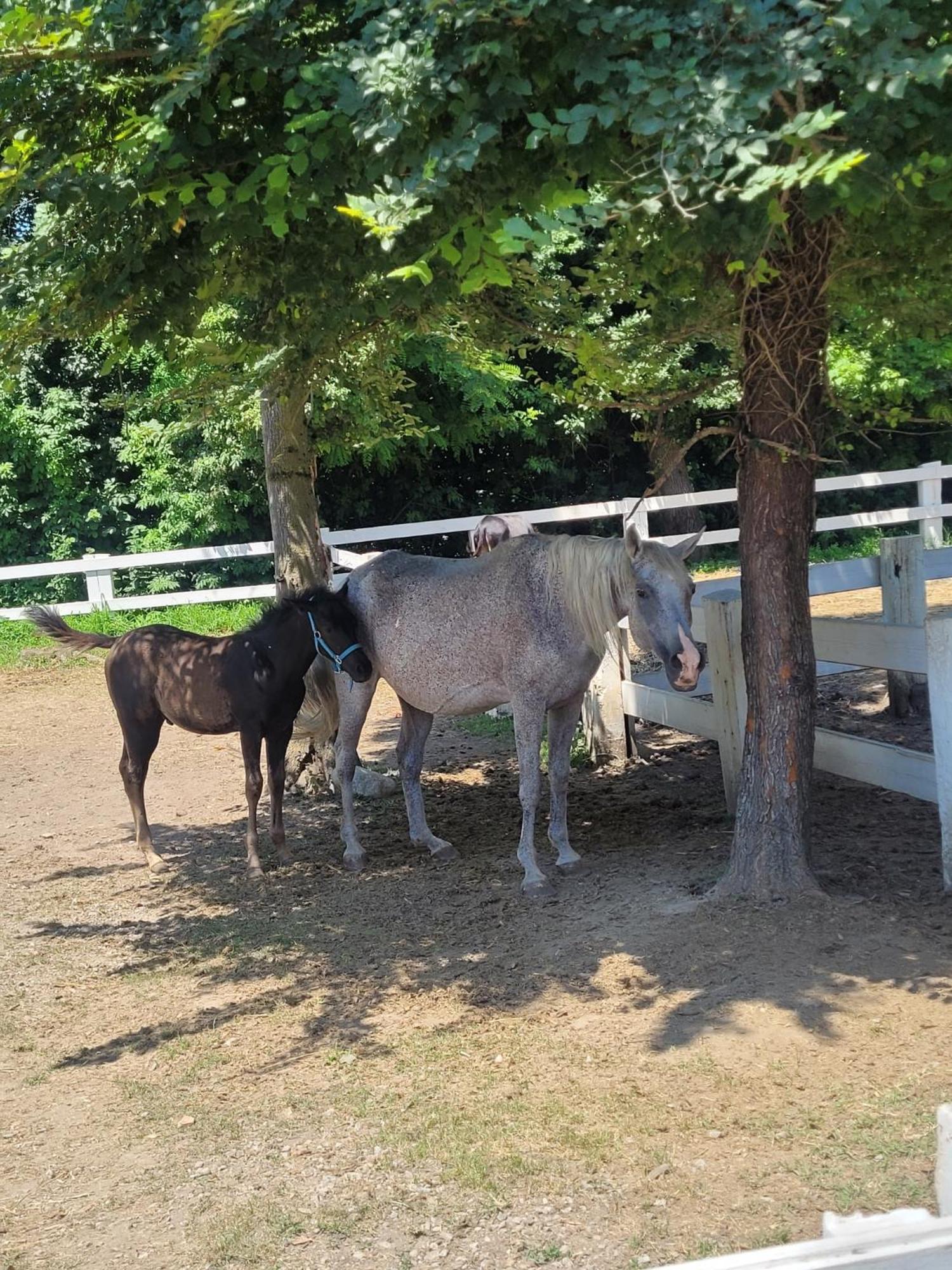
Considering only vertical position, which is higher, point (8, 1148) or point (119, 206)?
point (119, 206)

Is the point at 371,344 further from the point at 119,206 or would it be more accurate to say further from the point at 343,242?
the point at 119,206

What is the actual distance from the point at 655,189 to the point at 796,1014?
2831 millimetres

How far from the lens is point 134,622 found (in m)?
15.6

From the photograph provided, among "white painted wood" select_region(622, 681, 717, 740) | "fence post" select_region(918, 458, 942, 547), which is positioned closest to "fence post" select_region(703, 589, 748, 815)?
"white painted wood" select_region(622, 681, 717, 740)

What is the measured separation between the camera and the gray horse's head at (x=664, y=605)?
5598 millimetres

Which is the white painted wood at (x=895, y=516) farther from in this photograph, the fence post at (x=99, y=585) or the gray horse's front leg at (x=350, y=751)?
the gray horse's front leg at (x=350, y=751)

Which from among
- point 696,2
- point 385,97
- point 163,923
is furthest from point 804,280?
point 163,923

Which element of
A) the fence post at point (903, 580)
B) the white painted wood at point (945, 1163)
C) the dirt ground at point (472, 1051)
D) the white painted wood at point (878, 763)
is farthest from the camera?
the fence post at point (903, 580)

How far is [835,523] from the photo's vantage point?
52.3 feet

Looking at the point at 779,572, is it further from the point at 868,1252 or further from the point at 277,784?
the point at 868,1252

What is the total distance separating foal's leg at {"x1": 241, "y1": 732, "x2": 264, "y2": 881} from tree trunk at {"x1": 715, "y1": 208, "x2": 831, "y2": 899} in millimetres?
2777

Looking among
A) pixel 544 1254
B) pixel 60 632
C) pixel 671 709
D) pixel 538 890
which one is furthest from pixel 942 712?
pixel 60 632

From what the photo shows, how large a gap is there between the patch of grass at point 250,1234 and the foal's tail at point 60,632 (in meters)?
4.47

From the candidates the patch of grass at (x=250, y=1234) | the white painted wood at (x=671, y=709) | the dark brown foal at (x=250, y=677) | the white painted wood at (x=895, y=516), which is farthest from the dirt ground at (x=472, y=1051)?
the white painted wood at (x=895, y=516)
